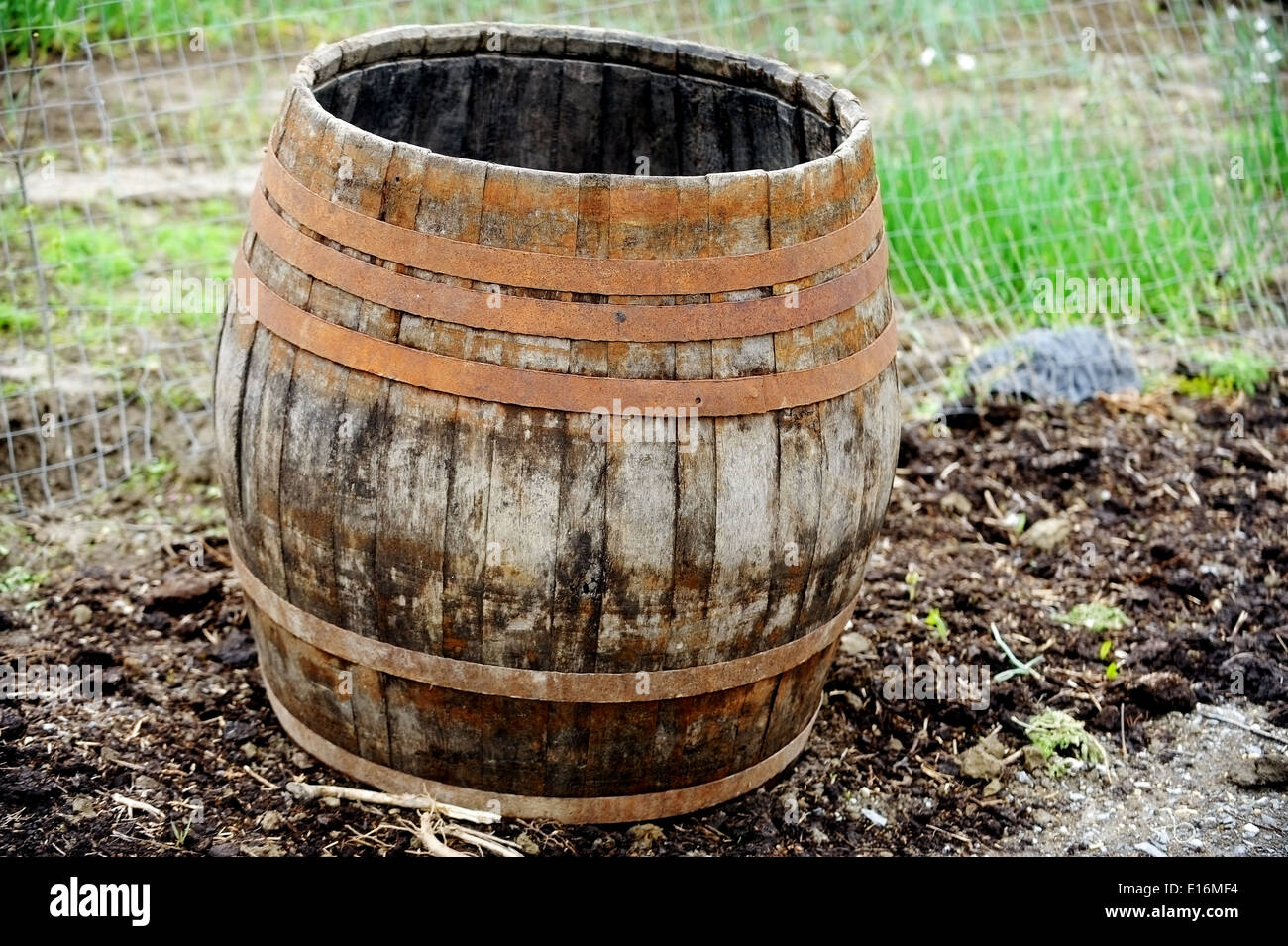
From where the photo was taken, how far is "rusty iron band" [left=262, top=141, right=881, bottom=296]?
106 inches

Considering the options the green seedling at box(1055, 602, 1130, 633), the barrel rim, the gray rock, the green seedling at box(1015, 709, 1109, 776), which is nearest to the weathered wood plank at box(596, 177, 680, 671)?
the barrel rim

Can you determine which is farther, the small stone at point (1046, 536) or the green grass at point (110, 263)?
the green grass at point (110, 263)

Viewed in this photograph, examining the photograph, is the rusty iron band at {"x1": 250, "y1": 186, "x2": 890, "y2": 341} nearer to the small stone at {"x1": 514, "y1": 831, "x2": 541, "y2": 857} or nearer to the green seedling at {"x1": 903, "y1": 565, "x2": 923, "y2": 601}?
the small stone at {"x1": 514, "y1": 831, "x2": 541, "y2": 857}

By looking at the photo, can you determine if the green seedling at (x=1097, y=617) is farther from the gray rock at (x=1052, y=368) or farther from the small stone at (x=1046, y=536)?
the gray rock at (x=1052, y=368)

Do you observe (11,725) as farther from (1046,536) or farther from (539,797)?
(1046,536)

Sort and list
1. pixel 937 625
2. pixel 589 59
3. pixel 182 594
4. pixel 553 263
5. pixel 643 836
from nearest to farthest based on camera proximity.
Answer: pixel 553 263 → pixel 643 836 → pixel 589 59 → pixel 182 594 → pixel 937 625

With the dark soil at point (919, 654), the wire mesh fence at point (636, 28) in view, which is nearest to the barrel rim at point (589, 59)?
the wire mesh fence at point (636, 28)

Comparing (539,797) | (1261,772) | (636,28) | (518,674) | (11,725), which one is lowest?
(1261,772)

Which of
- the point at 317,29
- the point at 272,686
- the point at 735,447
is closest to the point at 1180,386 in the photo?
the point at 735,447

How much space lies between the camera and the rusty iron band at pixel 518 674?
9.57ft

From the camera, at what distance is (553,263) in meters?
2.69

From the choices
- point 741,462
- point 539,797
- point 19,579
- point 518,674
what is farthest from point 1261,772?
point 19,579

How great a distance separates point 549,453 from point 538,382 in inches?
5.5

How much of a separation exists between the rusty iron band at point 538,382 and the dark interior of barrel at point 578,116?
32.8 inches
